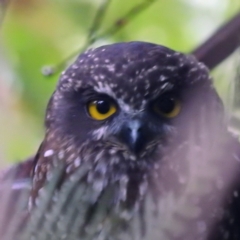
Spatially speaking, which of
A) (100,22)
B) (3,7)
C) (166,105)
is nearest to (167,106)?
(166,105)

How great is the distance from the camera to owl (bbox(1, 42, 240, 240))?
669 mm

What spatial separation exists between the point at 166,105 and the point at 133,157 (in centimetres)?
12

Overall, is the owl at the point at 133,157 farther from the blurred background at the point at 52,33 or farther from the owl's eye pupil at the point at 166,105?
the blurred background at the point at 52,33

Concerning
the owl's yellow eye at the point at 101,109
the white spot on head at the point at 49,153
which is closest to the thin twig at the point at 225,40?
the owl's yellow eye at the point at 101,109

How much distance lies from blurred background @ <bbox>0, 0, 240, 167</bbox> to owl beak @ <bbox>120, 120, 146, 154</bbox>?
9.2 inches

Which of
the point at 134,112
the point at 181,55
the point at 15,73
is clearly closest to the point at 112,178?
the point at 134,112

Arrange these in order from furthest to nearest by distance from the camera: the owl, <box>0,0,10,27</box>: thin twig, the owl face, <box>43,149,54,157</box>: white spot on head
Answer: <box>43,149,54,157</box>: white spot on head → the owl face → the owl → <box>0,0,10,27</box>: thin twig

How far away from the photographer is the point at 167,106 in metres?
0.83

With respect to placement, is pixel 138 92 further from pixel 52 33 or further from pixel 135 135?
pixel 52 33

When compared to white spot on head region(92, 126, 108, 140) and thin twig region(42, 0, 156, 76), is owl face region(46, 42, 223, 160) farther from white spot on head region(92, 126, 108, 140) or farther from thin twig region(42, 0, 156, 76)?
thin twig region(42, 0, 156, 76)

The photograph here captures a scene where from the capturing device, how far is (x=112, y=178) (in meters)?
0.90

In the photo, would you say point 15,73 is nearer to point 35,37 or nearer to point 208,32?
point 35,37

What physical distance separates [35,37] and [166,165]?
1.15 ft

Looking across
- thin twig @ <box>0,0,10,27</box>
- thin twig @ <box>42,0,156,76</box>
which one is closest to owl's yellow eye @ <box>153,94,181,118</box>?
thin twig @ <box>42,0,156,76</box>
